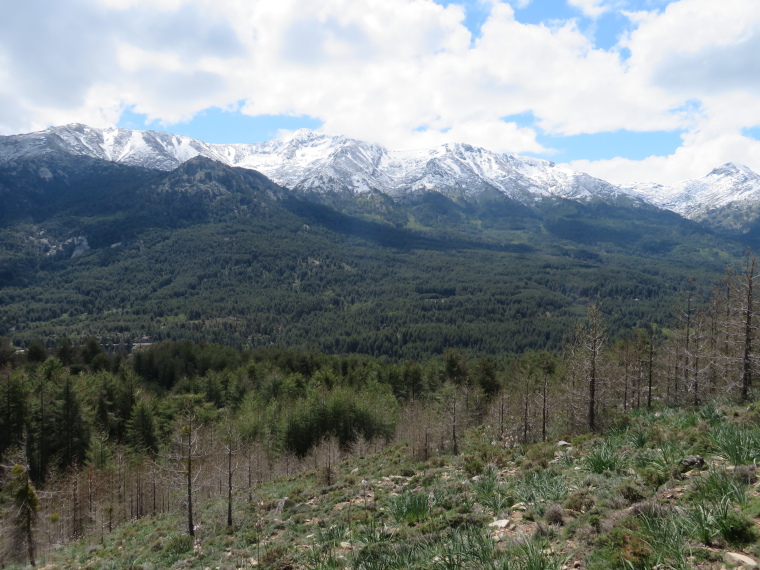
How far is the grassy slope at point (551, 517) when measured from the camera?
667 cm

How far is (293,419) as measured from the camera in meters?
56.2

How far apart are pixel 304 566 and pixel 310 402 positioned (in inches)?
1933

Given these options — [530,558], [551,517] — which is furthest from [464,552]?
[551,517]

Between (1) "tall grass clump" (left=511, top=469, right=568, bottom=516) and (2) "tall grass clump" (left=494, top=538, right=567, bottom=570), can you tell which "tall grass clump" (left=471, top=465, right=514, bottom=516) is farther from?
(2) "tall grass clump" (left=494, top=538, right=567, bottom=570)

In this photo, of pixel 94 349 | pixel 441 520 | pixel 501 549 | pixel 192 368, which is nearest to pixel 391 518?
pixel 441 520

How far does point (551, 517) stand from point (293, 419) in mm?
51521

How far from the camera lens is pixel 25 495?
25000 mm

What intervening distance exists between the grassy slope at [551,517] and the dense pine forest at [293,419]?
32 cm

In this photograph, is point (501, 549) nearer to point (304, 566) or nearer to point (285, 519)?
point (304, 566)

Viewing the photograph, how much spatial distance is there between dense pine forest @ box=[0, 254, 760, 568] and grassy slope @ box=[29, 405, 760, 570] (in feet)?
1.04

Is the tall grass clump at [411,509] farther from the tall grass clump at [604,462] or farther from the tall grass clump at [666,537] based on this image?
the tall grass clump at [666,537]

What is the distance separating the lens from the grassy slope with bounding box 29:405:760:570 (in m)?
6.67

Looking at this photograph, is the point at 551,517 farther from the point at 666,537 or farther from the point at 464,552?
the point at 666,537

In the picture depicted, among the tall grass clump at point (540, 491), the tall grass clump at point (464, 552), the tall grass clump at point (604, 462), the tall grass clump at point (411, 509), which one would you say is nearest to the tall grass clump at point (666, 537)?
the tall grass clump at point (464, 552)
